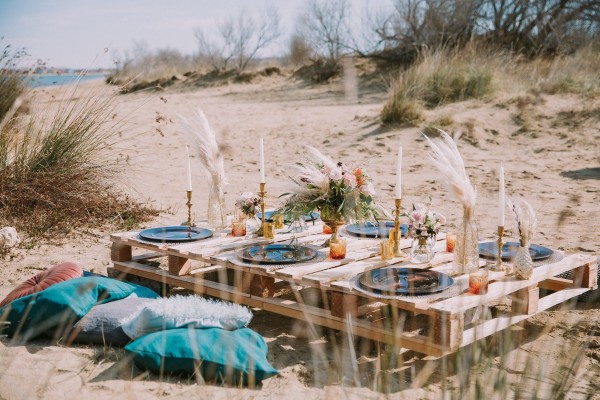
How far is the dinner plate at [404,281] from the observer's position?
3.56 metres

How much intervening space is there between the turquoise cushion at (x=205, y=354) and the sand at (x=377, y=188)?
0.24ft

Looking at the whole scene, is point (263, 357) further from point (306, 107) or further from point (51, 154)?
point (306, 107)

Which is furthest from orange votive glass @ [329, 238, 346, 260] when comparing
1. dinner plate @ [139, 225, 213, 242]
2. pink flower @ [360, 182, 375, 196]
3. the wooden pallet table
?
dinner plate @ [139, 225, 213, 242]

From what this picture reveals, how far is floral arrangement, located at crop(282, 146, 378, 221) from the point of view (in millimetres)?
4254

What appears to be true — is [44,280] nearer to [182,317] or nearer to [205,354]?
[182,317]

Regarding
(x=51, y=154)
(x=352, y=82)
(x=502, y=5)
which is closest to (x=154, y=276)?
(x=51, y=154)

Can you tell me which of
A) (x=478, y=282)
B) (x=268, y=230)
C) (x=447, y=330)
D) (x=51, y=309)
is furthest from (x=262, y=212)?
(x=447, y=330)

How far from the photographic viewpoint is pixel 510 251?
4309mm

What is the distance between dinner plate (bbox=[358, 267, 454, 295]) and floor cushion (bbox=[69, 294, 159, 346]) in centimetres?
125

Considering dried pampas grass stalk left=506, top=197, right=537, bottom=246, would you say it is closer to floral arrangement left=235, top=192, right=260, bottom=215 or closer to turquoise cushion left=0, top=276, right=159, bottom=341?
floral arrangement left=235, top=192, right=260, bottom=215

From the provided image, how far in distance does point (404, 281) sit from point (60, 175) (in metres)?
3.74

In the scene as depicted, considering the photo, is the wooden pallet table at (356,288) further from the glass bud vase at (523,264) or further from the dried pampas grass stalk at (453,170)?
the dried pampas grass stalk at (453,170)

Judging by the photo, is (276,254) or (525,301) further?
(276,254)

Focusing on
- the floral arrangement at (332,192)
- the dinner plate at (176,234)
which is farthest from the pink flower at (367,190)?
the dinner plate at (176,234)
